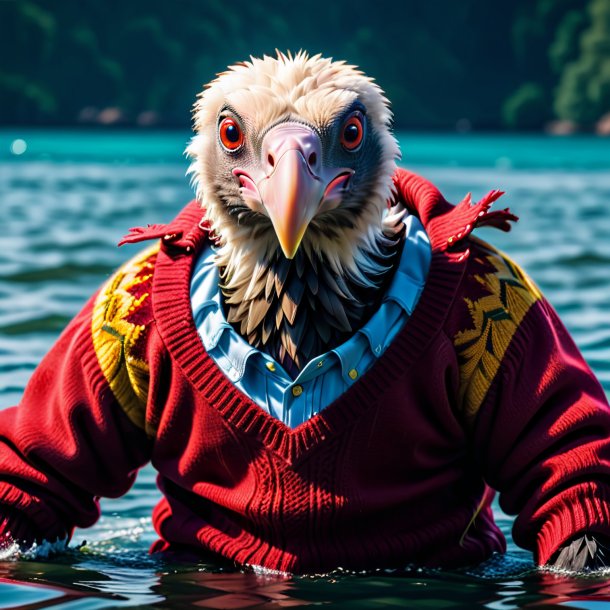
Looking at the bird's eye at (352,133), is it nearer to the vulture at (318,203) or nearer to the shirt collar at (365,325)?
the vulture at (318,203)

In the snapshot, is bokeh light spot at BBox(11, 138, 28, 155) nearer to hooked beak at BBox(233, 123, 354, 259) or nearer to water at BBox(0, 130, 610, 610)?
water at BBox(0, 130, 610, 610)

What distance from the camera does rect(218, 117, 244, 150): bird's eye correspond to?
3.70 m

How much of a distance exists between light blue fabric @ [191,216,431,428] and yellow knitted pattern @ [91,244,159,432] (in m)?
0.21

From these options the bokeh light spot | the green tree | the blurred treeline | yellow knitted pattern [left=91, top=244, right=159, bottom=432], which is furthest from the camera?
the blurred treeline

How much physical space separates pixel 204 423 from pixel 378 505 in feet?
1.67

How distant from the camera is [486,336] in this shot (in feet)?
12.6

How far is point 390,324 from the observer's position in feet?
12.5

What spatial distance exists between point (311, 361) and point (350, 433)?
22 centimetres

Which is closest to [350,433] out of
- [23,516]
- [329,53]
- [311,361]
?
[311,361]

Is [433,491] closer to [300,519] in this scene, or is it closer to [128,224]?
[300,519]

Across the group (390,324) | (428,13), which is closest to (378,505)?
(390,324)

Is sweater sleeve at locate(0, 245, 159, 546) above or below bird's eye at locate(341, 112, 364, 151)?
below

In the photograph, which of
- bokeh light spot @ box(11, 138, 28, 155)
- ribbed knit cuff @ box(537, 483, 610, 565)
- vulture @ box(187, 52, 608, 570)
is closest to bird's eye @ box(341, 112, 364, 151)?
vulture @ box(187, 52, 608, 570)

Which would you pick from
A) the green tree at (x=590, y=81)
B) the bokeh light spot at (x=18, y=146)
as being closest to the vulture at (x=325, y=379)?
the bokeh light spot at (x=18, y=146)
